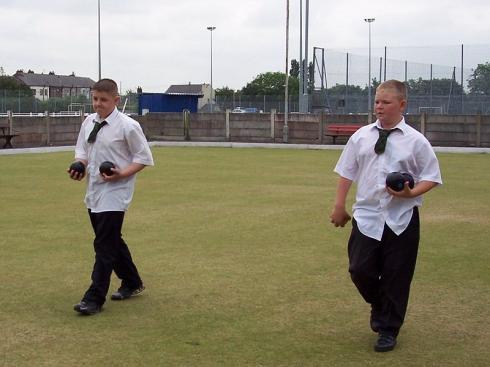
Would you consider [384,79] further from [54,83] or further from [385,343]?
[54,83]

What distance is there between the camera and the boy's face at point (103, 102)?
19.1 feet

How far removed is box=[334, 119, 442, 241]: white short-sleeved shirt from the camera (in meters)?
4.82

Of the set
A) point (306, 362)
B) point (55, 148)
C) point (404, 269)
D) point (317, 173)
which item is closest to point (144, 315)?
point (306, 362)

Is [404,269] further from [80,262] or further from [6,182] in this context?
[6,182]

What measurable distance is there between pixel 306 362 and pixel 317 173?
13.5 metres

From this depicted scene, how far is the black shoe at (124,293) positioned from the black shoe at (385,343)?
2.12m

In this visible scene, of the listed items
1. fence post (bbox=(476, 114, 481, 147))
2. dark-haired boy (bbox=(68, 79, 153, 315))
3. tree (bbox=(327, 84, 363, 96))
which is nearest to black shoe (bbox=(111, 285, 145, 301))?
dark-haired boy (bbox=(68, 79, 153, 315))

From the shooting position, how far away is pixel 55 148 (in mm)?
27141

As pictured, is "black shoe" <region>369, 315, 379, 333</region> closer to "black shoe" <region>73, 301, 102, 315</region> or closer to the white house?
"black shoe" <region>73, 301, 102, 315</region>

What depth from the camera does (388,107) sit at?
4844 millimetres

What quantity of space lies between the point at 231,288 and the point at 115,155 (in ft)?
5.00

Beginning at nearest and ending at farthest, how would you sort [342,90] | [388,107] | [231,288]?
[388,107] < [231,288] < [342,90]

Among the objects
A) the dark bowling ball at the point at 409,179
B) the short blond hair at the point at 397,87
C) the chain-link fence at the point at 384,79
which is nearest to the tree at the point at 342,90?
the chain-link fence at the point at 384,79

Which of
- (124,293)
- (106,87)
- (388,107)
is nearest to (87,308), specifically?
(124,293)
